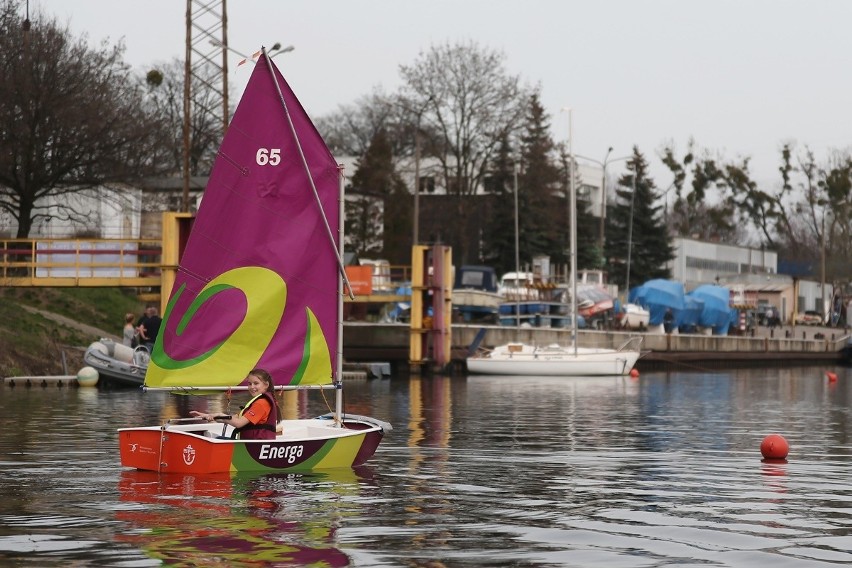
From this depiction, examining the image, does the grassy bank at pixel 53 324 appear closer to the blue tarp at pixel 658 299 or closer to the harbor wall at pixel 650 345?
the harbor wall at pixel 650 345

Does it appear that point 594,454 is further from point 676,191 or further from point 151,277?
point 676,191

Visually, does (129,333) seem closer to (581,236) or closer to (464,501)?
(464,501)

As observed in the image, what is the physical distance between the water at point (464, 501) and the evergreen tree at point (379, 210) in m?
65.3

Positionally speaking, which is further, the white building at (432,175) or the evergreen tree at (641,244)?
the evergreen tree at (641,244)

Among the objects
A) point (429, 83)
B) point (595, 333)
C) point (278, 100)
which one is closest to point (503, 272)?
point (429, 83)

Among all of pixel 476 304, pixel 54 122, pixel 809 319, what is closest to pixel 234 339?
pixel 54 122

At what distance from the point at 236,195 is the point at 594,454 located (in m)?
7.83

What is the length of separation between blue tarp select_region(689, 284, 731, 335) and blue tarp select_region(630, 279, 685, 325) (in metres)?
4.27

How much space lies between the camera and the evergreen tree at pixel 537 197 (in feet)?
317

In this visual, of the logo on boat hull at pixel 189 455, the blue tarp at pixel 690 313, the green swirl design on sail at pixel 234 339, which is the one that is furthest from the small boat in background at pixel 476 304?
the logo on boat hull at pixel 189 455

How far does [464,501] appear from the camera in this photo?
18156 millimetres

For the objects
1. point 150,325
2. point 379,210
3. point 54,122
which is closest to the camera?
point 150,325

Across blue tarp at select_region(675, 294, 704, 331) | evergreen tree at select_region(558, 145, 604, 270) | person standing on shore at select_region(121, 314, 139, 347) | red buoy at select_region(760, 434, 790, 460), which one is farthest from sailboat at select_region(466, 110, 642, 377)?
evergreen tree at select_region(558, 145, 604, 270)

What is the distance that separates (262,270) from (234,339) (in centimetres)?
108
